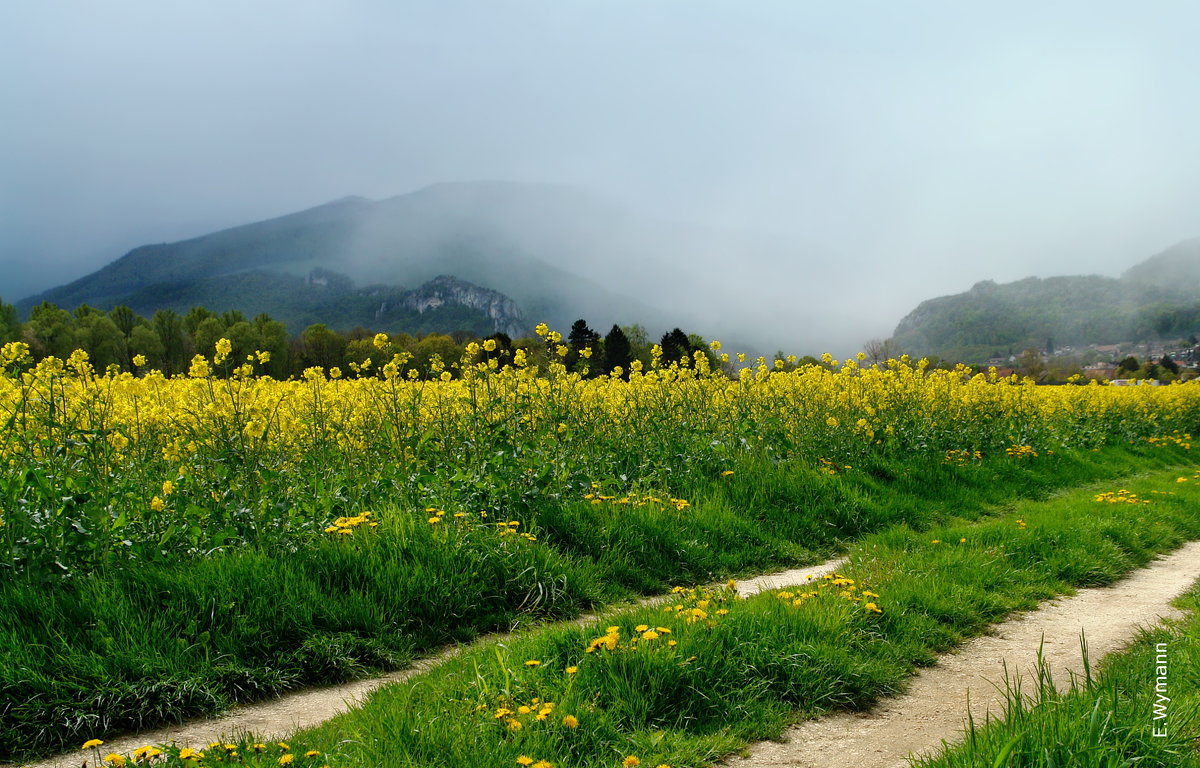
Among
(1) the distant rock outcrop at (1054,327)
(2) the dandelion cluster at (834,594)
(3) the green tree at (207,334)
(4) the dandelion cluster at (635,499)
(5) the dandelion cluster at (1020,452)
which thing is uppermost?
(1) the distant rock outcrop at (1054,327)

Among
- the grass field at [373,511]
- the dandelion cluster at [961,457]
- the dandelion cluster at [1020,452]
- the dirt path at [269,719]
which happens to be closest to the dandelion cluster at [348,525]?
the grass field at [373,511]

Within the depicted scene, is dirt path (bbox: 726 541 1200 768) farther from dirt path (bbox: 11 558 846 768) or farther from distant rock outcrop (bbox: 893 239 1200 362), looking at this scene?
distant rock outcrop (bbox: 893 239 1200 362)

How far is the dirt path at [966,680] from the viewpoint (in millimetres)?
3373

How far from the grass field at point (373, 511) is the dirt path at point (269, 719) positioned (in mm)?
122

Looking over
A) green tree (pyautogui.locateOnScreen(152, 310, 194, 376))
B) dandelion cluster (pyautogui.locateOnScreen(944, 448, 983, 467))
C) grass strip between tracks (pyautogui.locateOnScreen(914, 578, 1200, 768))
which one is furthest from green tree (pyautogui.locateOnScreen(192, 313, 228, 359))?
grass strip between tracks (pyautogui.locateOnScreen(914, 578, 1200, 768))

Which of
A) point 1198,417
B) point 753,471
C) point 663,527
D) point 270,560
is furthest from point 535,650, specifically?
point 1198,417

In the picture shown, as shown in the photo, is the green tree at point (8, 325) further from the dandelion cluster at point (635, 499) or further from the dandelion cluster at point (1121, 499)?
the dandelion cluster at point (1121, 499)

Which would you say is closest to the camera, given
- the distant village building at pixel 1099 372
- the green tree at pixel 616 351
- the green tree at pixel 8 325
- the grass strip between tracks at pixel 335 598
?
the grass strip between tracks at pixel 335 598

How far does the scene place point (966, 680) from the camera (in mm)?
4254

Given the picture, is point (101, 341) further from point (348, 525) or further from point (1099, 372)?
point (1099, 372)

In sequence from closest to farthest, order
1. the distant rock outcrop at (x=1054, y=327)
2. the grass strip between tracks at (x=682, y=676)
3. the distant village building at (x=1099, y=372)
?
the grass strip between tracks at (x=682, y=676), the distant village building at (x=1099, y=372), the distant rock outcrop at (x=1054, y=327)

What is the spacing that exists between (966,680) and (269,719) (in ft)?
13.4

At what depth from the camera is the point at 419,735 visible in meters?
3.19

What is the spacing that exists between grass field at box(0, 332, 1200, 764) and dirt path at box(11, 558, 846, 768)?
0.12m
